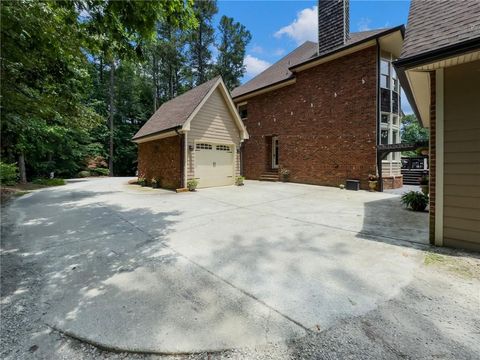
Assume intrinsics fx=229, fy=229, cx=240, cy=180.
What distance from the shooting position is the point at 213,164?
41.2 ft

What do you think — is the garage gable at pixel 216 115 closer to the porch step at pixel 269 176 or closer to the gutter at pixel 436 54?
the porch step at pixel 269 176

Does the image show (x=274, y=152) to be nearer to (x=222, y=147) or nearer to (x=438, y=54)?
(x=222, y=147)

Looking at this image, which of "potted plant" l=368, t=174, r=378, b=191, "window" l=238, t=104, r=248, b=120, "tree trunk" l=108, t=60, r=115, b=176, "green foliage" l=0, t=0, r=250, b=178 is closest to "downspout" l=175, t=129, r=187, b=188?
"green foliage" l=0, t=0, r=250, b=178

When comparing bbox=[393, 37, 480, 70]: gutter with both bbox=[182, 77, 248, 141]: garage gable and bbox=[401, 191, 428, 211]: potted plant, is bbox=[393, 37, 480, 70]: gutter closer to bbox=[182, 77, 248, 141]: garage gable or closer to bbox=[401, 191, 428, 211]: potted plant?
bbox=[401, 191, 428, 211]: potted plant

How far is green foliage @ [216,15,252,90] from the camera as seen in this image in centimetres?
2927

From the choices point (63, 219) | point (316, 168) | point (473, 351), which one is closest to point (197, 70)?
point (316, 168)

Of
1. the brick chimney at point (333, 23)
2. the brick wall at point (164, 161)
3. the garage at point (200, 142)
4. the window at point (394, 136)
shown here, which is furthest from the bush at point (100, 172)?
the window at point (394, 136)

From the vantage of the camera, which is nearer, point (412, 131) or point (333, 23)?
point (333, 23)

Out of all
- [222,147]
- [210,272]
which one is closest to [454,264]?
[210,272]

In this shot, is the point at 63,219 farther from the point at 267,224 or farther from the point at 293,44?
the point at 293,44

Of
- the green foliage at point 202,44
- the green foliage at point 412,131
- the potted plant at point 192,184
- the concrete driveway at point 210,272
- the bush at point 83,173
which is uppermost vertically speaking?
the green foliage at point 202,44

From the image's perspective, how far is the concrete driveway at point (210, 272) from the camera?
6.88 ft

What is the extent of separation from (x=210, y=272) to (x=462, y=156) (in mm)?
4434

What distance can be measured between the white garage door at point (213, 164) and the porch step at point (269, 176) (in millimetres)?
3165
